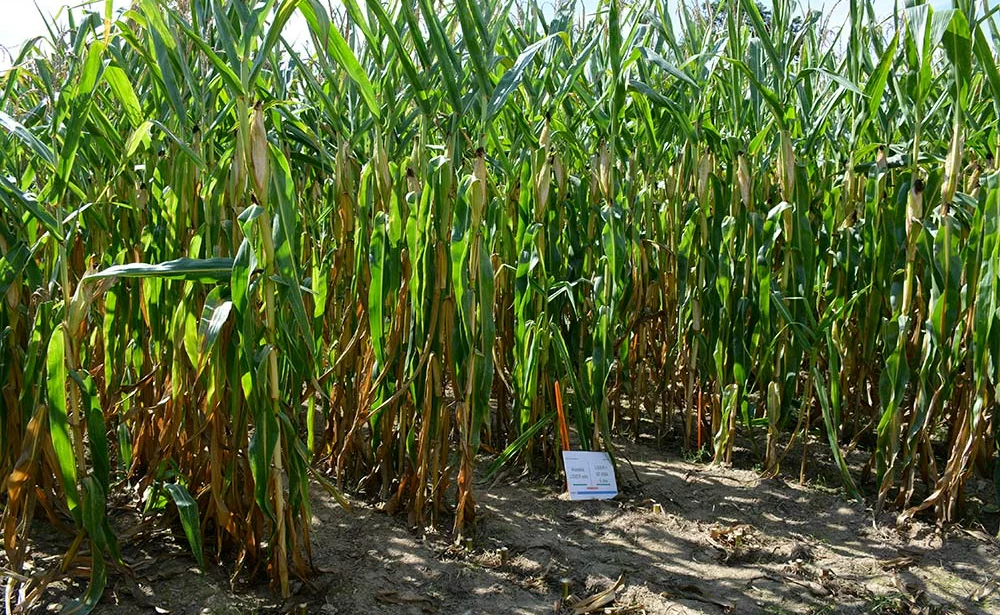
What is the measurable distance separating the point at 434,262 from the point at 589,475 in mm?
797

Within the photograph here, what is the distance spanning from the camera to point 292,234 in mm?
1423

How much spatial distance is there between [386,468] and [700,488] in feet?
2.96

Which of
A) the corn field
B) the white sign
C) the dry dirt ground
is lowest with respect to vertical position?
the dry dirt ground

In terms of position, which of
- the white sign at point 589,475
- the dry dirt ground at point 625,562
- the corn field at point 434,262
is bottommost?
the dry dirt ground at point 625,562

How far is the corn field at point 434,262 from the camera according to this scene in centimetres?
150

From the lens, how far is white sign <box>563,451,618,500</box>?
7.23 ft

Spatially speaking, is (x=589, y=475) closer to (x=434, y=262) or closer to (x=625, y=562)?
(x=625, y=562)

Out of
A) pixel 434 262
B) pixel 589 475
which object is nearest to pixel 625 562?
pixel 589 475

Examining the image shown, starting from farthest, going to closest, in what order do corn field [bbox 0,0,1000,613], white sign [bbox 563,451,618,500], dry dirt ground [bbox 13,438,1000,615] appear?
white sign [bbox 563,451,618,500] < dry dirt ground [bbox 13,438,1000,615] < corn field [bbox 0,0,1000,613]

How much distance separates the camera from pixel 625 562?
199 centimetres

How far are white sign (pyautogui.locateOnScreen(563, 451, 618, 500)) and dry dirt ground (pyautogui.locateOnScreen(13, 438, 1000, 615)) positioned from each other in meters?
0.04

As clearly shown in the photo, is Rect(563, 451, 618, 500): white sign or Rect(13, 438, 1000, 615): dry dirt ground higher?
Rect(563, 451, 618, 500): white sign

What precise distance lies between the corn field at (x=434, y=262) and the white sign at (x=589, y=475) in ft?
0.18

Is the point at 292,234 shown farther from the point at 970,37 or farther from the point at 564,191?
the point at 970,37
